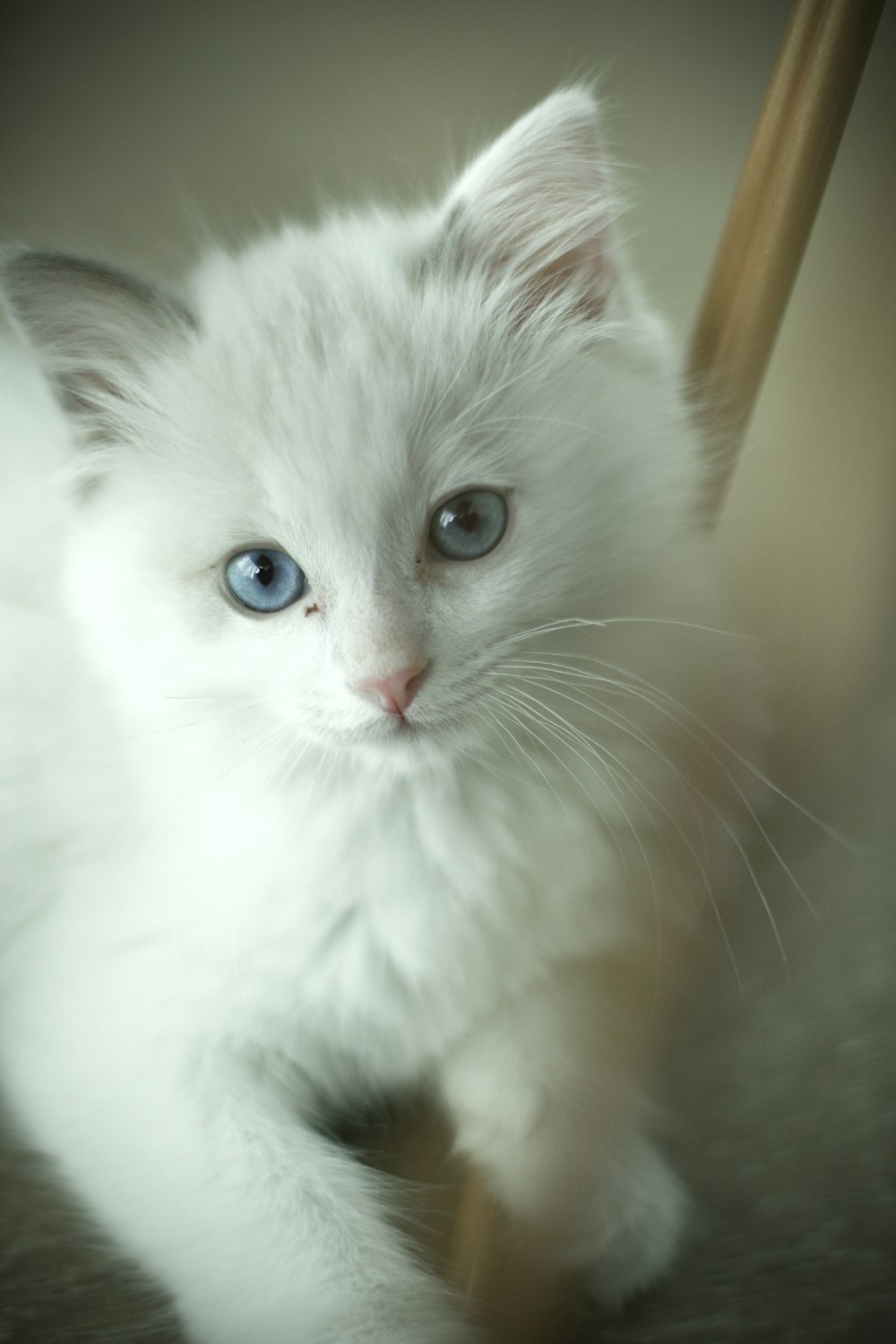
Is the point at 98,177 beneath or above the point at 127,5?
beneath

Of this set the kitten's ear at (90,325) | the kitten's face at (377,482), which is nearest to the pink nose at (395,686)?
the kitten's face at (377,482)

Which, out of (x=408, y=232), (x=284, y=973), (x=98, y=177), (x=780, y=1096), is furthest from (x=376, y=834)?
(x=98, y=177)

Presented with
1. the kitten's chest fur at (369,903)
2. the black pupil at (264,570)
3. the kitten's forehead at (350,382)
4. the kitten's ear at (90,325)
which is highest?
the kitten's ear at (90,325)

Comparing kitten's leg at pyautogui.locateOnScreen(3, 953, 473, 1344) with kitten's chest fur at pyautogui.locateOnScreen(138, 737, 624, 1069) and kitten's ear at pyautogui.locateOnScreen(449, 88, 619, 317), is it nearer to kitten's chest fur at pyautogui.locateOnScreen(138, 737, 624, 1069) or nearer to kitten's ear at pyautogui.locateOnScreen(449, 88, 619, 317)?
kitten's chest fur at pyautogui.locateOnScreen(138, 737, 624, 1069)

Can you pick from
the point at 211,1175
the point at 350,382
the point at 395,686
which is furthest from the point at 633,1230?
the point at 350,382

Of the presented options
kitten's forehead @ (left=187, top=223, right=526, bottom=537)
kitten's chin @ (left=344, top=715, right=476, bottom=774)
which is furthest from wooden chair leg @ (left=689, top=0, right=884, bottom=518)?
kitten's chin @ (left=344, top=715, right=476, bottom=774)

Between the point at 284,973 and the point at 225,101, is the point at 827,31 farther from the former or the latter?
the point at 284,973

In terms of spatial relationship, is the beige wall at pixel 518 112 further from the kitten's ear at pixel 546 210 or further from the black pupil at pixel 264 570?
the black pupil at pixel 264 570

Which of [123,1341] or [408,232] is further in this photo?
[408,232]
